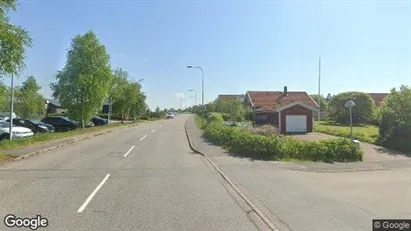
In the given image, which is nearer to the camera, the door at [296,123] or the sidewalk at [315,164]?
the sidewalk at [315,164]

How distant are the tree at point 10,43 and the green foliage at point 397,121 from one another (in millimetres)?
21752

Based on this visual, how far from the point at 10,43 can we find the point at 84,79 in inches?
806

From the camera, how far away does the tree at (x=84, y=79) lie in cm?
3597

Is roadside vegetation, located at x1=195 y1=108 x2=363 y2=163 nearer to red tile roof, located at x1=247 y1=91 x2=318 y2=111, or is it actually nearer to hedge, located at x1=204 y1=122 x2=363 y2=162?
hedge, located at x1=204 y1=122 x2=363 y2=162

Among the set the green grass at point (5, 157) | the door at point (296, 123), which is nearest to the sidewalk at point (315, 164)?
the green grass at point (5, 157)

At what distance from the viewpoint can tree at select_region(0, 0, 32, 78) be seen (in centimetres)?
1486

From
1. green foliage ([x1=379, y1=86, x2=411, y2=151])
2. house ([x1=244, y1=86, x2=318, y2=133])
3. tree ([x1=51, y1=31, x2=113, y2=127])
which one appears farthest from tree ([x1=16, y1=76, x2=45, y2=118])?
green foliage ([x1=379, y1=86, x2=411, y2=151])

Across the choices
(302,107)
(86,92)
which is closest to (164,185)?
(86,92)

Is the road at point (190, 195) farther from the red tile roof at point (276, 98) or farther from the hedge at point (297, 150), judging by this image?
the red tile roof at point (276, 98)

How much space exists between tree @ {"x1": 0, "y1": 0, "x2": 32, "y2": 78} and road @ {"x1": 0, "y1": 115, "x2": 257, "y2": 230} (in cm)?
392

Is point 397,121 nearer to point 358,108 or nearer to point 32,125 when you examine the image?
point 32,125

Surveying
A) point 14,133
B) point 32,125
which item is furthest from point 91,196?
point 32,125

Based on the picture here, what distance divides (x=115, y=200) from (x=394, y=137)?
22.0 m

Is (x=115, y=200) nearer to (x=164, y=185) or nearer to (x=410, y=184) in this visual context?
(x=164, y=185)
